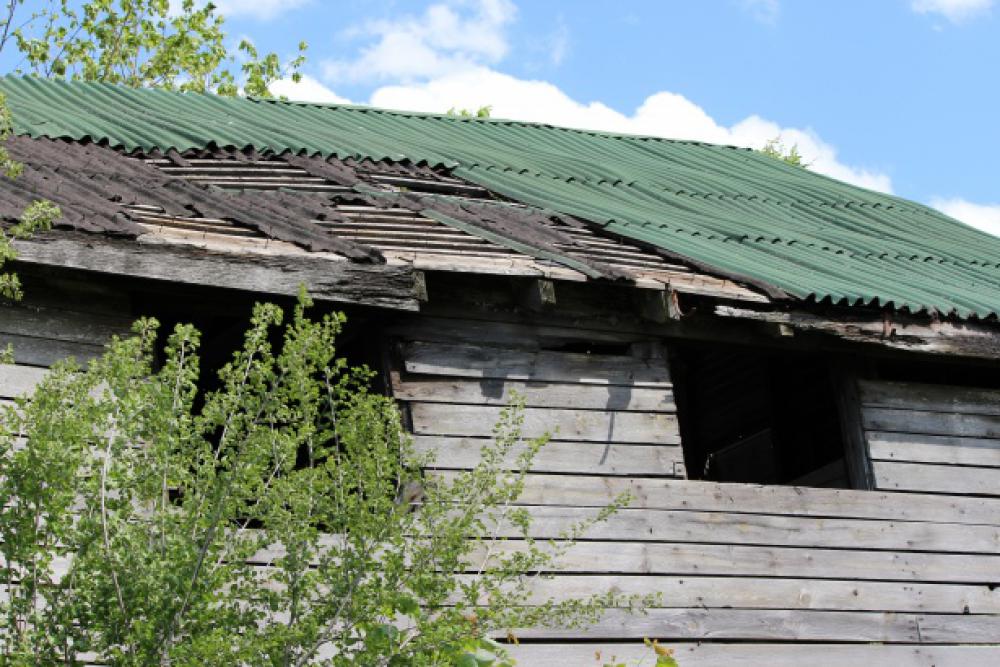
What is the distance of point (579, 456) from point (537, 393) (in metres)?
0.41

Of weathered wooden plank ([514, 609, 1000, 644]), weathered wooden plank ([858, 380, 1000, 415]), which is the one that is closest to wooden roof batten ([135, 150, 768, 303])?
weathered wooden plank ([858, 380, 1000, 415])

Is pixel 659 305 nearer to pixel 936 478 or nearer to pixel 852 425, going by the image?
pixel 852 425

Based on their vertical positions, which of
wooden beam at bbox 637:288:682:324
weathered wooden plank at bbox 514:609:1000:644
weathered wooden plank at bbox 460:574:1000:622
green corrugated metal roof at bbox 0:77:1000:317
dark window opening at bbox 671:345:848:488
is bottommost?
weathered wooden plank at bbox 514:609:1000:644

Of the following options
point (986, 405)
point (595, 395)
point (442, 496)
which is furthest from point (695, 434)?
point (442, 496)

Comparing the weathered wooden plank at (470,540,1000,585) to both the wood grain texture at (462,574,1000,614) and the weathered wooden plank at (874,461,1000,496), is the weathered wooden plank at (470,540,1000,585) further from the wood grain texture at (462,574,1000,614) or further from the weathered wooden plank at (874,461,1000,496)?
the weathered wooden plank at (874,461,1000,496)

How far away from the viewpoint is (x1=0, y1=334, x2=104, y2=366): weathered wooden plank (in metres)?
6.91

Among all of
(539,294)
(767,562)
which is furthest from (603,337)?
(767,562)

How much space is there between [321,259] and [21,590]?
267 cm

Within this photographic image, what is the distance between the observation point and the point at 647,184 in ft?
41.2

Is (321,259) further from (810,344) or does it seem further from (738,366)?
(738,366)

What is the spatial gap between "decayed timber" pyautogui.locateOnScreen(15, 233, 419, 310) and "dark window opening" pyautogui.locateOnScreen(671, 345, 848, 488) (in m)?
4.48

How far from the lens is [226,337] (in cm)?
866

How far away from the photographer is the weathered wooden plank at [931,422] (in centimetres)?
917

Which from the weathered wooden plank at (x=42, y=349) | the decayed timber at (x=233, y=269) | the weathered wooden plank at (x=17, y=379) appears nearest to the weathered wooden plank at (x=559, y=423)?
the decayed timber at (x=233, y=269)
